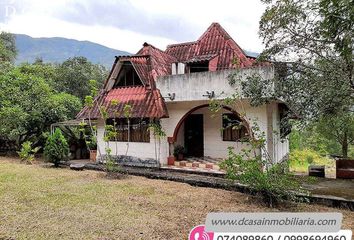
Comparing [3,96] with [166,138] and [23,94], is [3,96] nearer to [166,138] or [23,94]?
[23,94]

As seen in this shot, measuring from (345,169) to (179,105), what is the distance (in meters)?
6.97

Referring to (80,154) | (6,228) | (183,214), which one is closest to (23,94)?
(80,154)

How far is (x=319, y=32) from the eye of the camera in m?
7.29

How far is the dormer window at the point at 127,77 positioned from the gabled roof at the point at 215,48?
2463 millimetres

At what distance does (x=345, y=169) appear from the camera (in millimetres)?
11352

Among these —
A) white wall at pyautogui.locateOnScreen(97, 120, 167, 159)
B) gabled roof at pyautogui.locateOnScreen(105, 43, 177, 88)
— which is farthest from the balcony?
white wall at pyautogui.locateOnScreen(97, 120, 167, 159)

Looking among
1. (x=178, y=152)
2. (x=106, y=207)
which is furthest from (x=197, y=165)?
(x=106, y=207)

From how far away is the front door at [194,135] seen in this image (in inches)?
591

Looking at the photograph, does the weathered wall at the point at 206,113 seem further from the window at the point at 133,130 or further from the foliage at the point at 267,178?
the foliage at the point at 267,178

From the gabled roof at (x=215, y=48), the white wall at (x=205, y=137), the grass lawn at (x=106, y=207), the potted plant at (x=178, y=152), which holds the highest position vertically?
the gabled roof at (x=215, y=48)

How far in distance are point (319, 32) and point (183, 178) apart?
252 inches

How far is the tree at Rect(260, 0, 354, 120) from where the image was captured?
276 inches

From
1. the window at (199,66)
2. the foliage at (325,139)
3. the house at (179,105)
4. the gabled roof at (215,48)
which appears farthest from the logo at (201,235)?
the window at (199,66)

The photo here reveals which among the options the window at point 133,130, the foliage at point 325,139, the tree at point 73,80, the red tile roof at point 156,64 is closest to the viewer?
the red tile roof at point 156,64
